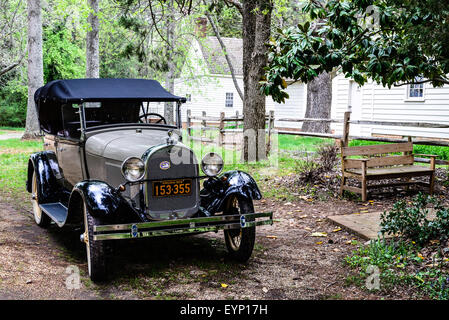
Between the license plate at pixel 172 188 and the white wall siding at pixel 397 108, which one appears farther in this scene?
the white wall siding at pixel 397 108

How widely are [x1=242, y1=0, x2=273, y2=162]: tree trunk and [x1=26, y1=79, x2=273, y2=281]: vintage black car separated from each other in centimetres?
489

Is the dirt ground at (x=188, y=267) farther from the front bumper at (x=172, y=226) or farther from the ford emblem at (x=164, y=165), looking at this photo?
the ford emblem at (x=164, y=165)

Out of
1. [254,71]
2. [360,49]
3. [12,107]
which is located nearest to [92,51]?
[254,71]

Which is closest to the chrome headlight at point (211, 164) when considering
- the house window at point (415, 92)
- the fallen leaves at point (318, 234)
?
the fallen leaves at point (318, 234)

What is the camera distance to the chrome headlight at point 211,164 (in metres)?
5.30

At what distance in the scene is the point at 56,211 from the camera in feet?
19.8

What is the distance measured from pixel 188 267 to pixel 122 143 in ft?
5.36

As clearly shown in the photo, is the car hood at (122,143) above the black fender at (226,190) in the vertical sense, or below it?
above

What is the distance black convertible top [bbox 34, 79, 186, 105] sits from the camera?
6.02 meters

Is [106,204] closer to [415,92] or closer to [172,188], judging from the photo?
[172,188]

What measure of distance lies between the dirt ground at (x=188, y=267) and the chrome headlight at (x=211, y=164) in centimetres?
105

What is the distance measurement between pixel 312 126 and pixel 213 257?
49.7 ft

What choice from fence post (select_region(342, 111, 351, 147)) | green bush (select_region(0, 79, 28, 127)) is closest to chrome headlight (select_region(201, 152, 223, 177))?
fence post (select_region(342, 111, 351, 147))
